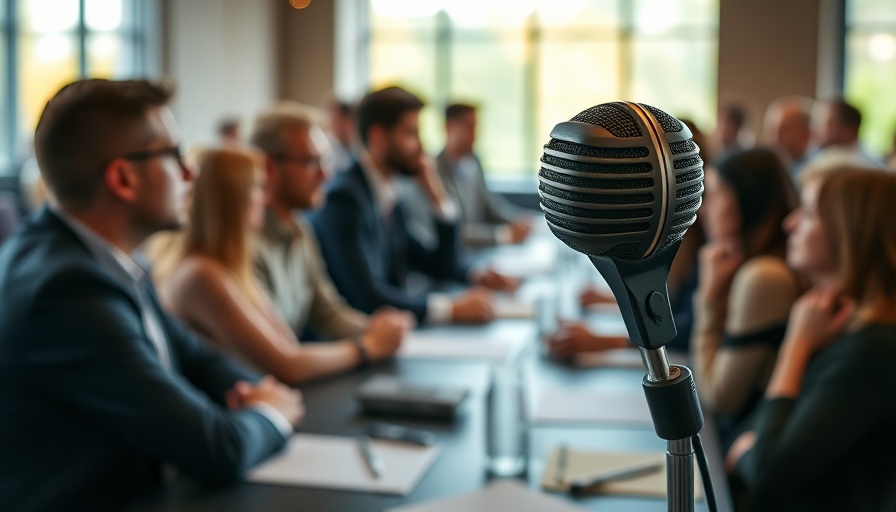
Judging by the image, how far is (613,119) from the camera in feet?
1.99

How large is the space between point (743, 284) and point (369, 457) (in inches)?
43.0

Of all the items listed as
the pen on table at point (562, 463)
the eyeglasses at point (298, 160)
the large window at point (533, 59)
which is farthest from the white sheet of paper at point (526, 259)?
the large window at point (533, 59)

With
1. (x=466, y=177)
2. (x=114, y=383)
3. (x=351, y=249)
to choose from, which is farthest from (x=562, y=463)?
(x=466, y=177)

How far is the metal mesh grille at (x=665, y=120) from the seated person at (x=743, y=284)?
68.5 inches

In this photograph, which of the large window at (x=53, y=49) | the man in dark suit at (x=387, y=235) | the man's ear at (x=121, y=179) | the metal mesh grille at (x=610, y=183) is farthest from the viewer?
the large window at (x=53, y=49)

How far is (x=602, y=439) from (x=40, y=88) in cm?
710

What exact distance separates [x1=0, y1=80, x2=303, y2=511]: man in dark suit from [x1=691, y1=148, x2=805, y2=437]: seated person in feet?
3.69

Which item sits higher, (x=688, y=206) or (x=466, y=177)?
(x=688, y=206)

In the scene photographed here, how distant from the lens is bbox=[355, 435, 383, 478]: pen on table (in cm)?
160

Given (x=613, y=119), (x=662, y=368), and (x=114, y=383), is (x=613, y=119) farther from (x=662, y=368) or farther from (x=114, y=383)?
(x=114, y=383)

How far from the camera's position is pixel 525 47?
403 inches

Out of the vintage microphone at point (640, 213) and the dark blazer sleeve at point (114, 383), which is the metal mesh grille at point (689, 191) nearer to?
the vintage microphone at point (640, 213)

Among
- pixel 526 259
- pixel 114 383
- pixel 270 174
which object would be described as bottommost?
pixel 526 259

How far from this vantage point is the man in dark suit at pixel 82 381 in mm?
1564
